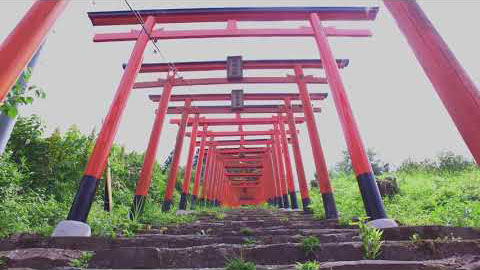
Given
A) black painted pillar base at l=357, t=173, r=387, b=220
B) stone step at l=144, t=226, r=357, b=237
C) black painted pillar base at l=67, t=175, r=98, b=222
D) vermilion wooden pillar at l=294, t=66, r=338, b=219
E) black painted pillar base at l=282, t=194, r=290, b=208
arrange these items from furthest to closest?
1. black painted pillar base at l=282, t=194, r=290, b=208
2. vermilion wooden pillar at l=294, t=66, r=338, b=219
3. black painted pillar base at l=357, t=173, r=387, b=220
4. black painted pillar base at l=67, t=175, r=98, b=222
5. stone step at l=144, t=226, r=357, b=237

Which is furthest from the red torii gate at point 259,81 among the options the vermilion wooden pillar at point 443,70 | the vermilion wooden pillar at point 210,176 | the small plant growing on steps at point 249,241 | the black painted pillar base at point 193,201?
the vermilion wooden pillar at point 210,176

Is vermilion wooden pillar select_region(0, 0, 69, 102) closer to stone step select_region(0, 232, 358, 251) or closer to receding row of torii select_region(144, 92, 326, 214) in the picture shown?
stone step select_region(0, 232, 358, 251)

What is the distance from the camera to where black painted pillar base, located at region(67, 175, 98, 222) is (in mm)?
3934

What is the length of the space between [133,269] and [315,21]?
233 inches

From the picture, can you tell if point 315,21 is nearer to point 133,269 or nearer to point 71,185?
point 133,269

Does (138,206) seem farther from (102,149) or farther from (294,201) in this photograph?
(294,201)

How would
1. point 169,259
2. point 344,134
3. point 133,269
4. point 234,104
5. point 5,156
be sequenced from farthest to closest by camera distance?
point 234,104, point 5,156, point 344,134, point 169,259, point 133,269

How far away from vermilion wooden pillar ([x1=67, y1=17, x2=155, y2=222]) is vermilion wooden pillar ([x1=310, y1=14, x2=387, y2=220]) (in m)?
3.76

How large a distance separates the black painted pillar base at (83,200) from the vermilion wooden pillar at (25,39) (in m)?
2.27

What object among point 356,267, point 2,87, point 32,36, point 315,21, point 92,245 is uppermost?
point 315,21

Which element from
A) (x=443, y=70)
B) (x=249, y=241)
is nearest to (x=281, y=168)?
(x=249, y=241)

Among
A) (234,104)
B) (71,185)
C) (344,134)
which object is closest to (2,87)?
(344,134)

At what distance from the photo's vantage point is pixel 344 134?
4.78 meters

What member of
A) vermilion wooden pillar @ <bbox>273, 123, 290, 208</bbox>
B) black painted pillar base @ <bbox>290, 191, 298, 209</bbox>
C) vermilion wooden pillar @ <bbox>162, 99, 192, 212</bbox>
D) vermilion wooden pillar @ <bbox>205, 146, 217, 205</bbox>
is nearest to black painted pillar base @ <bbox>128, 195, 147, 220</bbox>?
vermilion wooden pillar @ <bbox>162, 99, 192, 212</bbox>
